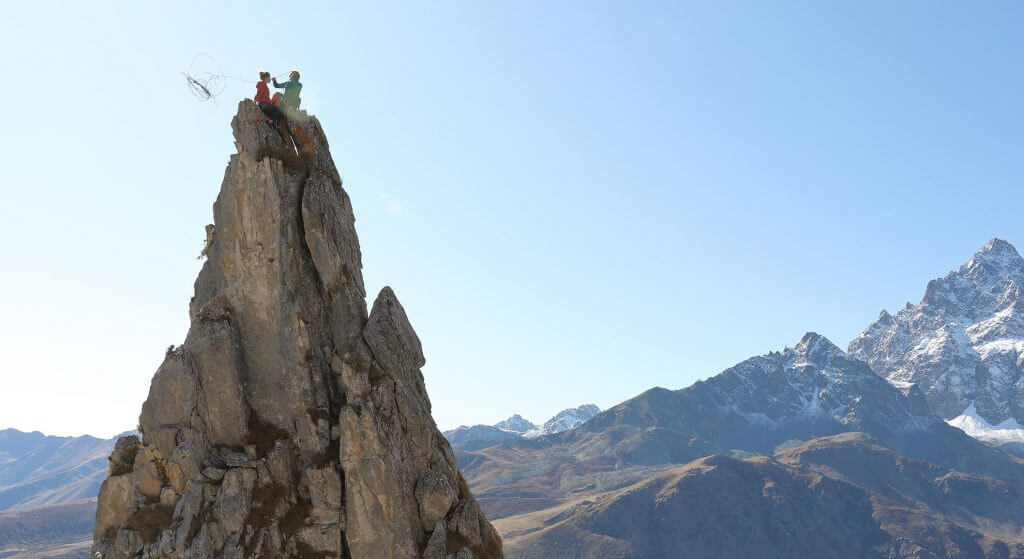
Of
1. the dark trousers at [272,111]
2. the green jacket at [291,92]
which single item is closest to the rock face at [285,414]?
the dark trousers at [272,111]

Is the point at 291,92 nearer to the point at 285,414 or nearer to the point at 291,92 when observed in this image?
the point at 291,92

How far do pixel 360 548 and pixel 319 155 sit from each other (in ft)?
67.2

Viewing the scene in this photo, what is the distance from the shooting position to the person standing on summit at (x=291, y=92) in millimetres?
40562

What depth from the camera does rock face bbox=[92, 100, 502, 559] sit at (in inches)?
1280

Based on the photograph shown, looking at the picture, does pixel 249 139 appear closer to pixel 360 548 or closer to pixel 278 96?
pixel 278 96

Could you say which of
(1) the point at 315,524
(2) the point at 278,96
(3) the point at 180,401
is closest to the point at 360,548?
(1) the point at 315,524

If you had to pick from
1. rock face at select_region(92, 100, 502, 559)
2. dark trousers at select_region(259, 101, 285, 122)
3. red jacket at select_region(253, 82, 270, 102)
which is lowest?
rock face at select_region(92, 100, 502, 559)

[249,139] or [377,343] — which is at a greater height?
[249,139]

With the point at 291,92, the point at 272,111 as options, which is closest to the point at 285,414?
the point at 272,111

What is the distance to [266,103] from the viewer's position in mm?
39938

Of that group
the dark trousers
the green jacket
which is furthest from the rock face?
the green jacket

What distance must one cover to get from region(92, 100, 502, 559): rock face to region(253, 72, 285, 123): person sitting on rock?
81 centimetres

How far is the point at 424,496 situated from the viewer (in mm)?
33625

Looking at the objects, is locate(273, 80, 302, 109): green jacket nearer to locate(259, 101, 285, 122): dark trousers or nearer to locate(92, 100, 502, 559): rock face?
locate(259, 101, 285, 122): dark trousers
